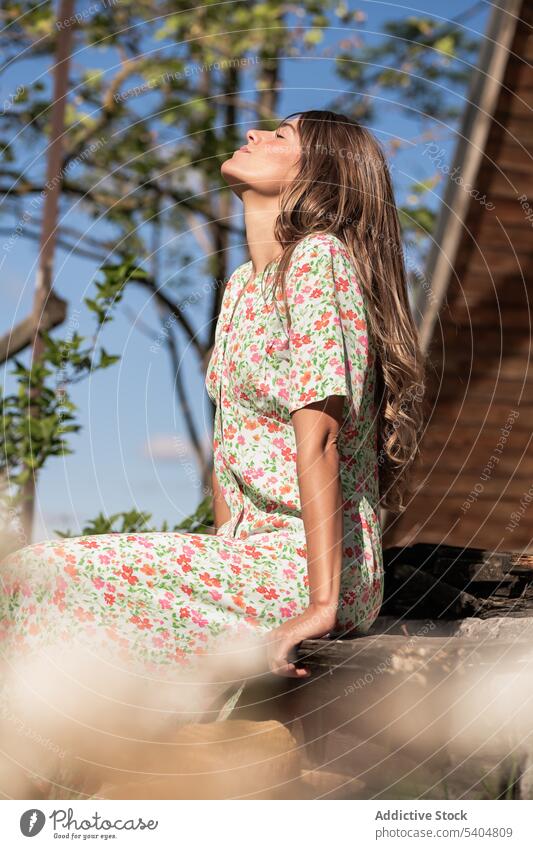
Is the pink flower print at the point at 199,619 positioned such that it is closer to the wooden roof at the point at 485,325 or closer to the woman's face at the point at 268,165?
the woman's face at the point at 268,165

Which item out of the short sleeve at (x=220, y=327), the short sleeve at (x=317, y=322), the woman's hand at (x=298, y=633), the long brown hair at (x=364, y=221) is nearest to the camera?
the woman's hand at (x=298, y=633)

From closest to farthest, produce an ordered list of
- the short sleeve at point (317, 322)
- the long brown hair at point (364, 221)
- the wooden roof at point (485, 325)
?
1. the short sleeve at point (317, 322)
2. the long brown hair at point (364, 221)
3. the wooden roof at point (485, 325)

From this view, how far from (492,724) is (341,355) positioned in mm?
910

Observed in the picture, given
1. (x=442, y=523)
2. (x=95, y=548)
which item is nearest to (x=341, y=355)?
(x=95, y=548)

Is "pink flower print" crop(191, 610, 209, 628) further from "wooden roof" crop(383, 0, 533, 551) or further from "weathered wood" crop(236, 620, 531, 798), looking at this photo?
"wooden roof" crop(383, 0, 533, 551)

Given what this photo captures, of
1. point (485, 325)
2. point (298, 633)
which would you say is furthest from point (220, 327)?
point (485, 325)

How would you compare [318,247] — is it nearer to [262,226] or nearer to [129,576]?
[262,226]

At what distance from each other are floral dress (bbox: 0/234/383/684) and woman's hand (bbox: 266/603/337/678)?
13cm

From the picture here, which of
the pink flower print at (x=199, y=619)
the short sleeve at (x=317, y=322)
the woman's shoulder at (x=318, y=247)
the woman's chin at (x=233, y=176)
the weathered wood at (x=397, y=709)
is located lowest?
the weathered wood at (x=397, y=709)

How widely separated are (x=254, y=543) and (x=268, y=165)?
900 millimetres

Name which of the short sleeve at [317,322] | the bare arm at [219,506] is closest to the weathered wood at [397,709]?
the short sleeve at [317,322]

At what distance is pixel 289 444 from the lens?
7.38 feet

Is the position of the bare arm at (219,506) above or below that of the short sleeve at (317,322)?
below

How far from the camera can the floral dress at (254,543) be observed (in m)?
2.04
